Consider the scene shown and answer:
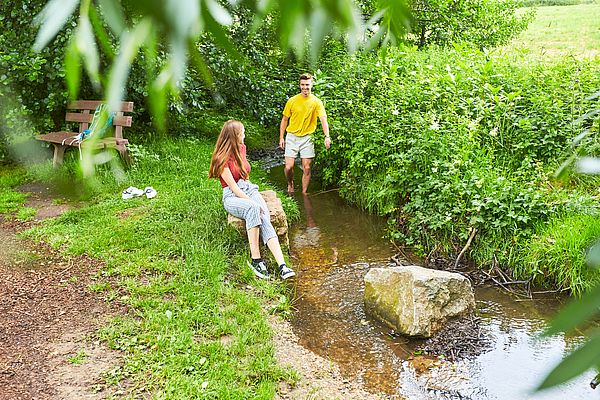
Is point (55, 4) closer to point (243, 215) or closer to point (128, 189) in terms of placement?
point (243, 215)

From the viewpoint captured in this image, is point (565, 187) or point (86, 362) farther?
point (565, 187)

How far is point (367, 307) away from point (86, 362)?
6.88ft

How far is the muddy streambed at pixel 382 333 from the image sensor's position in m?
3.90

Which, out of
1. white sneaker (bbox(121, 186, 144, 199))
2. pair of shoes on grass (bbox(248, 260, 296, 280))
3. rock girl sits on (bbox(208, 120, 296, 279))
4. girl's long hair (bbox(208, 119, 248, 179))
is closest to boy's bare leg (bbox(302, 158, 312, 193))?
white sneaker (bbox(121, 186, 144, 199))

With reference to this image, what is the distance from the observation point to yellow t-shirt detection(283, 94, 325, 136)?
7.41m

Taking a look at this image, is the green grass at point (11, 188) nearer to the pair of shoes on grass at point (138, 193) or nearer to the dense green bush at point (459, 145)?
the pair of shoes on grass at point (138, 193)

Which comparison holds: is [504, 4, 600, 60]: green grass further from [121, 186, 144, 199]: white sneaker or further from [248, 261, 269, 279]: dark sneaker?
[121, 186, 144, 199]: white sneaker

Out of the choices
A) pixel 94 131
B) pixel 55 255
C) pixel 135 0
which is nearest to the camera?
pixel 135 0

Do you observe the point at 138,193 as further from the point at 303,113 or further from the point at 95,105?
the point at 95,105

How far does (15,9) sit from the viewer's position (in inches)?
270

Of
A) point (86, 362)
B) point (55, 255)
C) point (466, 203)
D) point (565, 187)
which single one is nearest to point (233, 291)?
point (86, 362)

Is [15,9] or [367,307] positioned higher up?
[15,9]

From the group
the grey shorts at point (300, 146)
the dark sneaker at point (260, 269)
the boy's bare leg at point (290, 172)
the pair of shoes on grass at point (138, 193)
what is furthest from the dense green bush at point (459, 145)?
the pair of shoes on grass at point (138, 193)

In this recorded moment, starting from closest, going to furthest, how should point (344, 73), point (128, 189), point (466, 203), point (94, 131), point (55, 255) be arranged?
point (94, 131), point (55, 255), point (466, 203), point (128, 189), point (344, 73)
